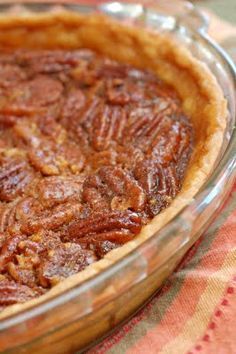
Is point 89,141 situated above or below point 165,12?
below

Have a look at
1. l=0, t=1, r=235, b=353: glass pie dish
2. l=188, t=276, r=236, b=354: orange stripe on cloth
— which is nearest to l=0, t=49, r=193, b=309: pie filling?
l=0, t=1, r=235, b=353: glass pie dish

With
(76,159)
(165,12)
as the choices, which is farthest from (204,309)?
(165,12)

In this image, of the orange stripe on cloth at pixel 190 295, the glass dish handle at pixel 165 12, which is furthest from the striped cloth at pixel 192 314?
the glass dish handle at pixel 165 12

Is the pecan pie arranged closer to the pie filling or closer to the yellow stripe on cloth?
the pie filling

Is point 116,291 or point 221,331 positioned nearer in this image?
point 116,291

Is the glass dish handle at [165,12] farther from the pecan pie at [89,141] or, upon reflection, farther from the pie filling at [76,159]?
the pie filling at [76,159]

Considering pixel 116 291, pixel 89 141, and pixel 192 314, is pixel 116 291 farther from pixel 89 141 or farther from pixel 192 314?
pixel 89 141
